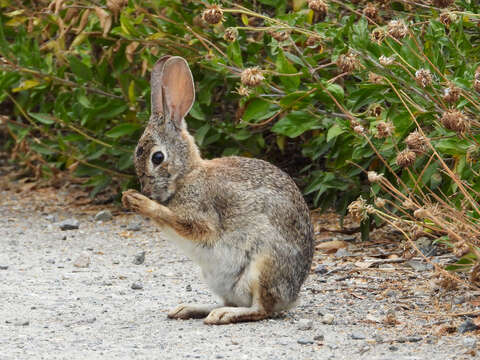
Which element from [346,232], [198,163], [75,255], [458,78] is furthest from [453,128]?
[75,255]

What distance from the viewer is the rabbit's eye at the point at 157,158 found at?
5.24 meters

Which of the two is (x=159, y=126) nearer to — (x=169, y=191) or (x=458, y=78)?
(x=169, y=191)

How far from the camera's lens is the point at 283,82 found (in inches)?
242

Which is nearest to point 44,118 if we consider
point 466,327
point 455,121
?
point 455,121

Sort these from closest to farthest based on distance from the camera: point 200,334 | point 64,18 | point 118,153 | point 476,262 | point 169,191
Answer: point 476,262, point 200,334, point 169,191, point 64,18, point 118,153

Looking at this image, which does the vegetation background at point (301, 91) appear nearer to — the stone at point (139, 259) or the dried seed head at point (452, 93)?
the dried seed head at point (452, 93)

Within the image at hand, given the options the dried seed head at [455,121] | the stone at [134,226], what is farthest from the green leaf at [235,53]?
the stone at [134,226]

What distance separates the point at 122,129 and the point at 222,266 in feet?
9.32

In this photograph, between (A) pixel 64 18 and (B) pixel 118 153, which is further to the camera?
(B) pixel 118 153

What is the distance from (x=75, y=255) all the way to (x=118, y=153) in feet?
3.98

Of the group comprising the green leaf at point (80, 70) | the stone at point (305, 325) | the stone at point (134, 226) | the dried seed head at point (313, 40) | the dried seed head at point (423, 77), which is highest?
the dried seed head at point (313, 40)

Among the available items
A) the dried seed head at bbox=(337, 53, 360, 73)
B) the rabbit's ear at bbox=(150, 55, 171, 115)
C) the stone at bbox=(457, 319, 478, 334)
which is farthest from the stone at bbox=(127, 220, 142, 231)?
the stone at bbox=(457, 319, 478, 334)

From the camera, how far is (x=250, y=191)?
17.2 ft

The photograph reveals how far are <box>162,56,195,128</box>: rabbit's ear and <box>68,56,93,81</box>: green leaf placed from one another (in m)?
2.23
